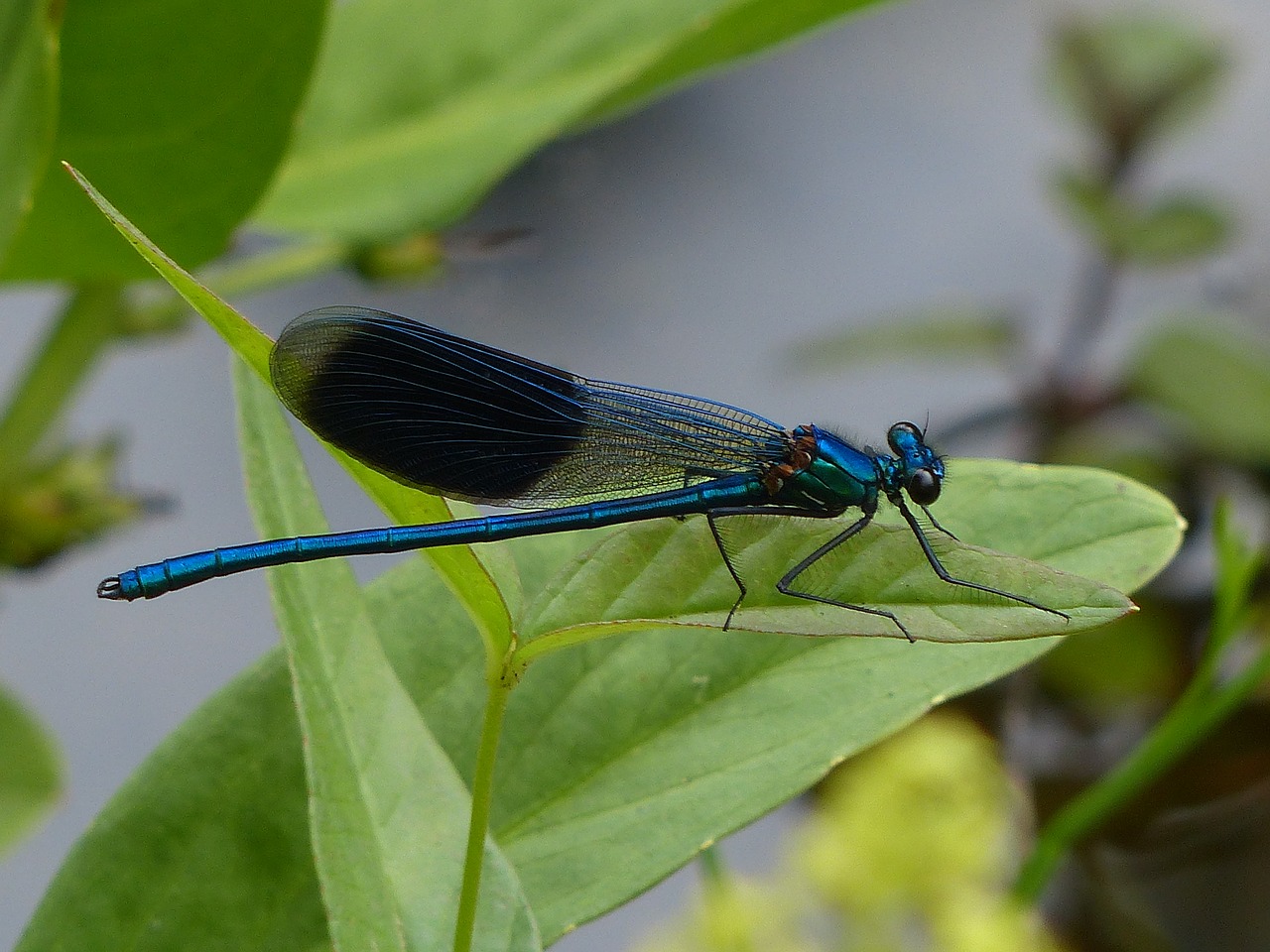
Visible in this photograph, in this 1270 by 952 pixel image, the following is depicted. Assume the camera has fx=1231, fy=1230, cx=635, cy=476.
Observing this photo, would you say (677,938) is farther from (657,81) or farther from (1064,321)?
(1064,321)

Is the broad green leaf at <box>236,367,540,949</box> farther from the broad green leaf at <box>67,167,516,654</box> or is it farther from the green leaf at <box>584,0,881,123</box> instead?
the green leaf at <box>584,0,881,123</box>

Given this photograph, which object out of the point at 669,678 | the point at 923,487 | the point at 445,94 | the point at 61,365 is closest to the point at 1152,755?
the point at 923,487

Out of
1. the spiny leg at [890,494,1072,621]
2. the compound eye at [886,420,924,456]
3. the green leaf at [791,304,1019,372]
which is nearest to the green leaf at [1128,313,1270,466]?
the green leaf at [791,304,1019,372]

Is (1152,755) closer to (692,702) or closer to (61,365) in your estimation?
(692,702)

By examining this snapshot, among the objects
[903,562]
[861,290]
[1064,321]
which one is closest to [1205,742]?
[1064,321]

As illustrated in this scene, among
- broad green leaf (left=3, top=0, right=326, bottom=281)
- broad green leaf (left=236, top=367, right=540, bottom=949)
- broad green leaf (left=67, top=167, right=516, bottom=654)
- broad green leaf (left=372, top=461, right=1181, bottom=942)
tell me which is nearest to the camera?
broad green leaf (left=67, top=167, right=516, bottom=654)

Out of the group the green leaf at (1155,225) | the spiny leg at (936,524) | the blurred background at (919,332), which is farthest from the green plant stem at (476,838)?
the green leaf at (1155,225)
